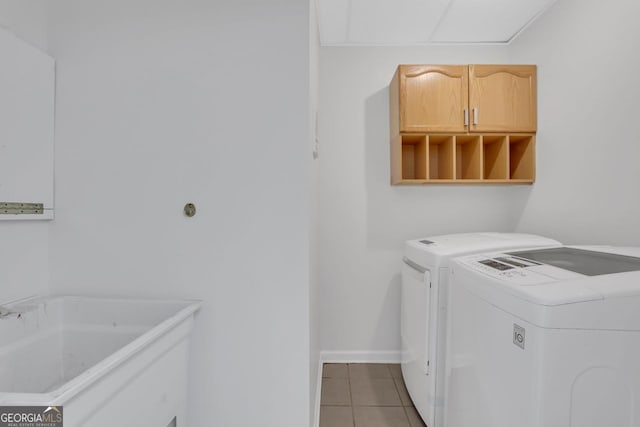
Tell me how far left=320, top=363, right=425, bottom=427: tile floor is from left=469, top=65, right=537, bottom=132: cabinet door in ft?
6.01

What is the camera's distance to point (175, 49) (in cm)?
135

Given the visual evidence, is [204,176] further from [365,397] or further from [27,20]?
[365,397]

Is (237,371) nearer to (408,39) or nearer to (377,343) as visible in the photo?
(377,343)

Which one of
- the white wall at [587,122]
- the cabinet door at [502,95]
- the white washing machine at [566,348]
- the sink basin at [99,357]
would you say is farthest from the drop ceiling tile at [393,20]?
the sink basin at [99,357]

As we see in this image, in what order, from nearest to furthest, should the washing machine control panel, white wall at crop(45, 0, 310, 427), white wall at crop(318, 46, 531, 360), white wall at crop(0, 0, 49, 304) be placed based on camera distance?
the washing machine control panel
white wall at crop(0, 0, 49, 304)
white wall at crop(45, 0, 310, 427)
white wall at crop(318, 46, 531, 360)

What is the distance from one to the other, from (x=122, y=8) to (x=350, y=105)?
5.02ft

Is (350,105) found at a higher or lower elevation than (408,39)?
lower

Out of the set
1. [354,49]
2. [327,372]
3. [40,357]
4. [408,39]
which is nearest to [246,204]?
[40,357]

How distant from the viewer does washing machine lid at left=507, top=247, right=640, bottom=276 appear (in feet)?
3.40

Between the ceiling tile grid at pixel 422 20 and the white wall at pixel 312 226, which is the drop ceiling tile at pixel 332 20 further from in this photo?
the white wall at pixel 312 226

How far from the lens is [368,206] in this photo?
8.01 feet

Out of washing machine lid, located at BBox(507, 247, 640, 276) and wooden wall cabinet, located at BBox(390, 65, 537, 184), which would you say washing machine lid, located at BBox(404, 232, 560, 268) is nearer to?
washing machine lid, located at BBox(507, 247, 640, 276)

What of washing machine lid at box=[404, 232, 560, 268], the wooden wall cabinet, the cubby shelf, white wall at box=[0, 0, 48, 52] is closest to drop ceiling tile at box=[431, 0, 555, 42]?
the wooden wall cabinet

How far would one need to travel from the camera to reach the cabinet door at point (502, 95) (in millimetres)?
2107
